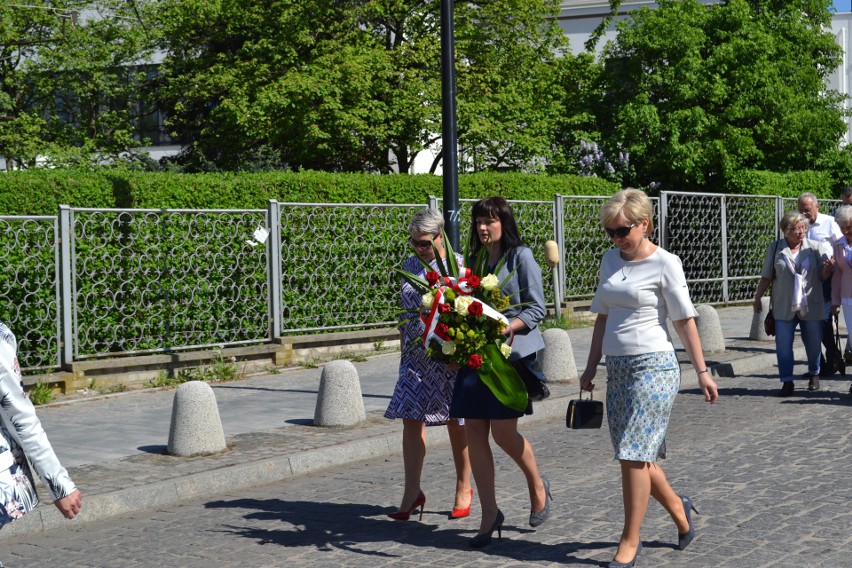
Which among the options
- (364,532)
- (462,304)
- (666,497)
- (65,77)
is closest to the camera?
(666,497)

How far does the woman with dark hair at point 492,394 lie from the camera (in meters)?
6.01

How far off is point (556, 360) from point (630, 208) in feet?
22.7

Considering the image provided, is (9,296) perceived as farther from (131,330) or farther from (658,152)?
(658,152)

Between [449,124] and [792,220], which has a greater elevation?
[449,124]

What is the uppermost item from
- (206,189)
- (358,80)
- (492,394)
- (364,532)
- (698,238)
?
(358,80)

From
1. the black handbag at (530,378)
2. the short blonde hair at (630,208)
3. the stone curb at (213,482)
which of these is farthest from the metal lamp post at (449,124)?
the short blonde hair at (630,208)

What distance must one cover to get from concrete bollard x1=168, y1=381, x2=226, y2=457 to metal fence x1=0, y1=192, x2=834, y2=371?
3786mm

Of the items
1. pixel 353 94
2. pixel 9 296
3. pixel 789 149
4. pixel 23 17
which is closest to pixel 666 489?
pixel 9 296

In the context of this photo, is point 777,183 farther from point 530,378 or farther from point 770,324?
point 530,378

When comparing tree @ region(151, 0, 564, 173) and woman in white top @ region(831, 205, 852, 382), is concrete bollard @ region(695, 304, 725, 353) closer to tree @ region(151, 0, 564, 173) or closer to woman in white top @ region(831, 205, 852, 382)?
woman in white top @ region(831, 205, 852, 382)

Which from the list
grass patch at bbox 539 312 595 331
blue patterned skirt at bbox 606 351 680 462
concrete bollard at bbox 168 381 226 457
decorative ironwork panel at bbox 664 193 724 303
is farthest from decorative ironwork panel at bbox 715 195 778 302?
blue patterned skirt at bbox 606 351 680 462

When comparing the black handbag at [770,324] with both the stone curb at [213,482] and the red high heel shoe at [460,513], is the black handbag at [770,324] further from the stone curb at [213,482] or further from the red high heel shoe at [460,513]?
the red high heel shoe at [460,513]

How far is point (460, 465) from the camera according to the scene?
6.72 metres

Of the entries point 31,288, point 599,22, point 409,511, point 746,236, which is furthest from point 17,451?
point 599,22
